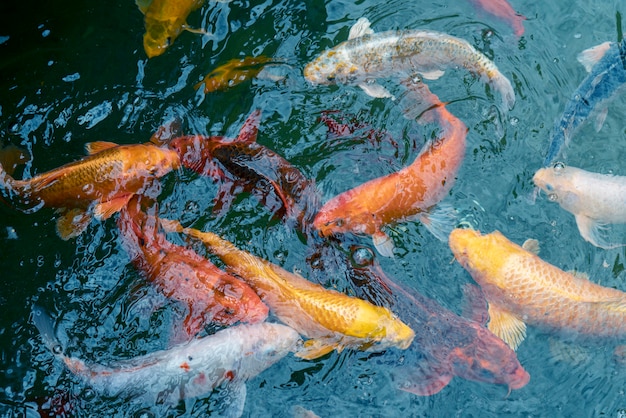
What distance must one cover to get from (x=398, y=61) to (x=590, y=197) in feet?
5.01

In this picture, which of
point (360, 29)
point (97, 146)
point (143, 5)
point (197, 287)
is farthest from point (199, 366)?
point (143, 5)

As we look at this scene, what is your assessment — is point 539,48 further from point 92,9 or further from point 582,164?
point 92,9

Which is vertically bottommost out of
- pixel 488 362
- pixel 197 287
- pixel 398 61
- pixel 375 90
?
pixel 488 362

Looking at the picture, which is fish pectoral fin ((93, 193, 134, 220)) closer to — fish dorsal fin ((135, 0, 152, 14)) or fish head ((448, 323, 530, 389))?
fish dorsal fin ((135, 0, 152, 14))

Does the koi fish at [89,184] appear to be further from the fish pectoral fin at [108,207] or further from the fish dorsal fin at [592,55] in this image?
the fish dorsal fin at [592,55]

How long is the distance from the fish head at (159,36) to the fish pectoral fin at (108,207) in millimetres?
1244

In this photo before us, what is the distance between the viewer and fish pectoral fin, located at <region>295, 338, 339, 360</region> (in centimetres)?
324

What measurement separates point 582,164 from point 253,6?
8.72 ft

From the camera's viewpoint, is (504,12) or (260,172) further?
(504,12)

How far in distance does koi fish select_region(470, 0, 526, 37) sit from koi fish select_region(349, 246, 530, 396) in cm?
231

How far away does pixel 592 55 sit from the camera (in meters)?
4.27

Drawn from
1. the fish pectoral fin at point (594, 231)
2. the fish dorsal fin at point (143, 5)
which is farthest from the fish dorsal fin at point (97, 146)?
the fish pectoral fin at point (594, 231)

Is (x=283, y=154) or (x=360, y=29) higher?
(x=360, y=29)

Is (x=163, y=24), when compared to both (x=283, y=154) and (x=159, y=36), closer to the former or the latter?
(x=159, y=36)
